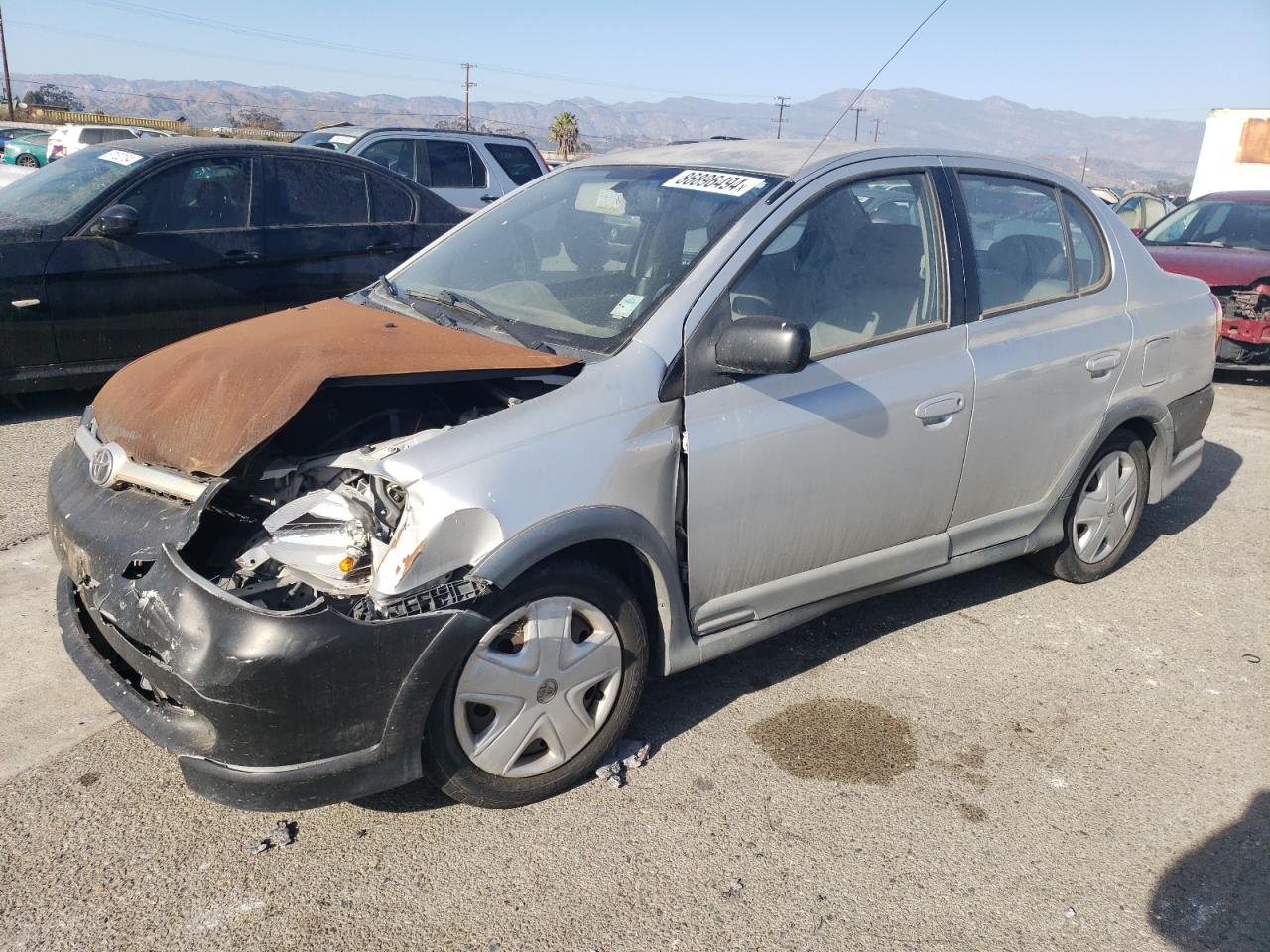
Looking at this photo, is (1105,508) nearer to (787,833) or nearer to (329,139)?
(787,833)

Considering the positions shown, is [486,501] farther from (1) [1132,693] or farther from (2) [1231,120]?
(2) [1231,120]

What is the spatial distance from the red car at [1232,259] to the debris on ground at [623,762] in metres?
7.67

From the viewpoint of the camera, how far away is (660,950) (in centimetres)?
248

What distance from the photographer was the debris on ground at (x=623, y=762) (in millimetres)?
3109

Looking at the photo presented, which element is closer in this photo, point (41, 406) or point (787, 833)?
point (787, 833)

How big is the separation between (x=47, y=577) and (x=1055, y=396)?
13.8 ft

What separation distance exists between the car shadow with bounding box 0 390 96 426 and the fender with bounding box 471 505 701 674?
16.7ft

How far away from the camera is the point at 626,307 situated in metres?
3.25

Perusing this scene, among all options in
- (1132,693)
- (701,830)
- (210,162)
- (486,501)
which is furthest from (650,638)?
(210,162)

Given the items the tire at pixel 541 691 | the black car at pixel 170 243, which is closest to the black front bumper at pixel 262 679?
the tire at pixel 541 691

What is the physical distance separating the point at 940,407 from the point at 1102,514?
154 cm

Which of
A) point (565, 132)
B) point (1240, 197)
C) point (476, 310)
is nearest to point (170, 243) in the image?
point (476, 310)

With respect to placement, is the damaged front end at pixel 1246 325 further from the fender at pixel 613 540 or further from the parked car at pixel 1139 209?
the fender at pixel 613 540

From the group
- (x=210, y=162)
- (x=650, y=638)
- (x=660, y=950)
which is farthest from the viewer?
(x=210, y=162)
